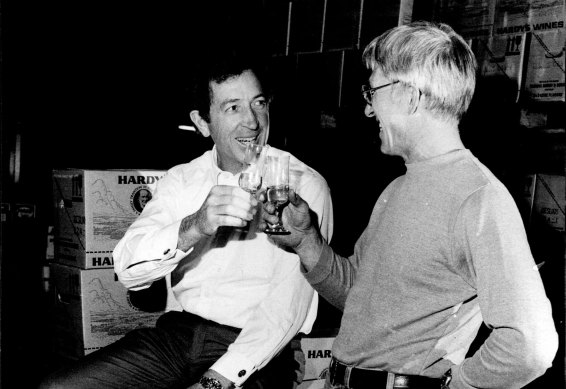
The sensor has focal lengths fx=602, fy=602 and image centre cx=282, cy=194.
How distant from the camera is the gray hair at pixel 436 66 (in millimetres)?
1619

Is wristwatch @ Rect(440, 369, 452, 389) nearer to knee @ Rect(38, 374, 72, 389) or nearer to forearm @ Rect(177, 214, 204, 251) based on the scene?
forearm @ Rect(177, 214, 204, 251)

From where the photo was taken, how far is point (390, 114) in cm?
172

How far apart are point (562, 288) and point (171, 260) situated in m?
1.57

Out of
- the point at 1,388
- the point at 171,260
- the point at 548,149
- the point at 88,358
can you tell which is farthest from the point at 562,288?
the point at 1,388

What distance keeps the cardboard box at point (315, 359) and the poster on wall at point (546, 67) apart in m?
1.40

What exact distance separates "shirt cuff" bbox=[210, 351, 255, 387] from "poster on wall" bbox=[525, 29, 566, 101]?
1.63 m

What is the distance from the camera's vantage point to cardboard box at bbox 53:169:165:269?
2852mm

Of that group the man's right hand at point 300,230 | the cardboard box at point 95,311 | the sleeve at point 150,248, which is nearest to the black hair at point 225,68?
the sleeve at point 150,248

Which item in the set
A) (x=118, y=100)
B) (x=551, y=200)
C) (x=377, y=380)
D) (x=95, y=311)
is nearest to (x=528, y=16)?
(x=551, y=200)

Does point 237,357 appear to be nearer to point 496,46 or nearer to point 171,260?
point 171,260

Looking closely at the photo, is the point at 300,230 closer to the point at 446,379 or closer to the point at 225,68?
the point at 446,379

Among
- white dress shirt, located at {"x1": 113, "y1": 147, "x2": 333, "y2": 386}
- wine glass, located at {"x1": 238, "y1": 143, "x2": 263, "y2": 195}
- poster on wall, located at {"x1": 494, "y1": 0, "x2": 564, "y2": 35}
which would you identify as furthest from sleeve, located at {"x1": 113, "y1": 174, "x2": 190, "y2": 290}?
poster on wall, located at {"x1": 494, "y1": 0, "x2": 564, "y2": 35}

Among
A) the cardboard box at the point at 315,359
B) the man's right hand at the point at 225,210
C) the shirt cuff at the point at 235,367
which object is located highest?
the man's right hand at the point at 225,210

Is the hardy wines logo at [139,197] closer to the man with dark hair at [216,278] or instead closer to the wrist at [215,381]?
the man with dark hair at [216,278]
